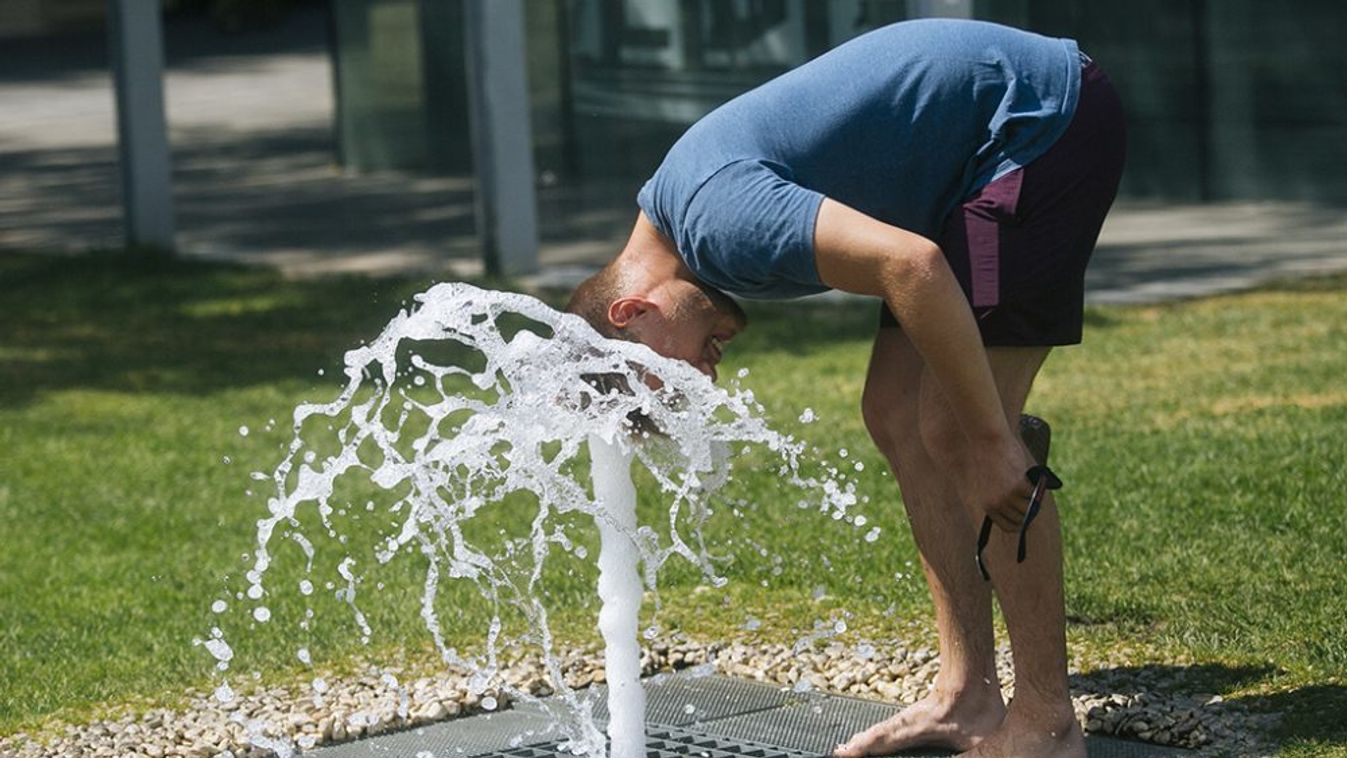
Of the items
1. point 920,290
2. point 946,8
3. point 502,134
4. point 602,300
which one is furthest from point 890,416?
point 502,134

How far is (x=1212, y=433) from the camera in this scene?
276 inches

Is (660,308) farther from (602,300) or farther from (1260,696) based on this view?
(1260,696)

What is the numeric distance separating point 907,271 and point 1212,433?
3.91m

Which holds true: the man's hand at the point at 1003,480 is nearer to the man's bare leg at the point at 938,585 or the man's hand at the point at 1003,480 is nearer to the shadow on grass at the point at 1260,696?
the man's bare leg at the point at 938,585

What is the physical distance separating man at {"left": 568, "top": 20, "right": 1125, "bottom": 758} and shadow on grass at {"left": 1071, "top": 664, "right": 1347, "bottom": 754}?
1.63ft

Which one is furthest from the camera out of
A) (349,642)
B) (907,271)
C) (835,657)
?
(349,642)

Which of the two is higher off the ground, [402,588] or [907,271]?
[907,271]

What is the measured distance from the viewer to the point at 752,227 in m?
3.39

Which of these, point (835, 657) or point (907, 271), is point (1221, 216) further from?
point (907, 271)

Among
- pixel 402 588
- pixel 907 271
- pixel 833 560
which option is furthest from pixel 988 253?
pixel 402 588

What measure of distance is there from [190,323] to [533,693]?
6.14m

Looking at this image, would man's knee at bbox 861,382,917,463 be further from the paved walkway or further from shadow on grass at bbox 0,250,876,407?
the paved walkway

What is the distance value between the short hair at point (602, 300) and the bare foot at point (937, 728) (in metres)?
0.99

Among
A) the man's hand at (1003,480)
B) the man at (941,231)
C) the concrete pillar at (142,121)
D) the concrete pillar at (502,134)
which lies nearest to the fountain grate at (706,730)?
the man at (941,231)
